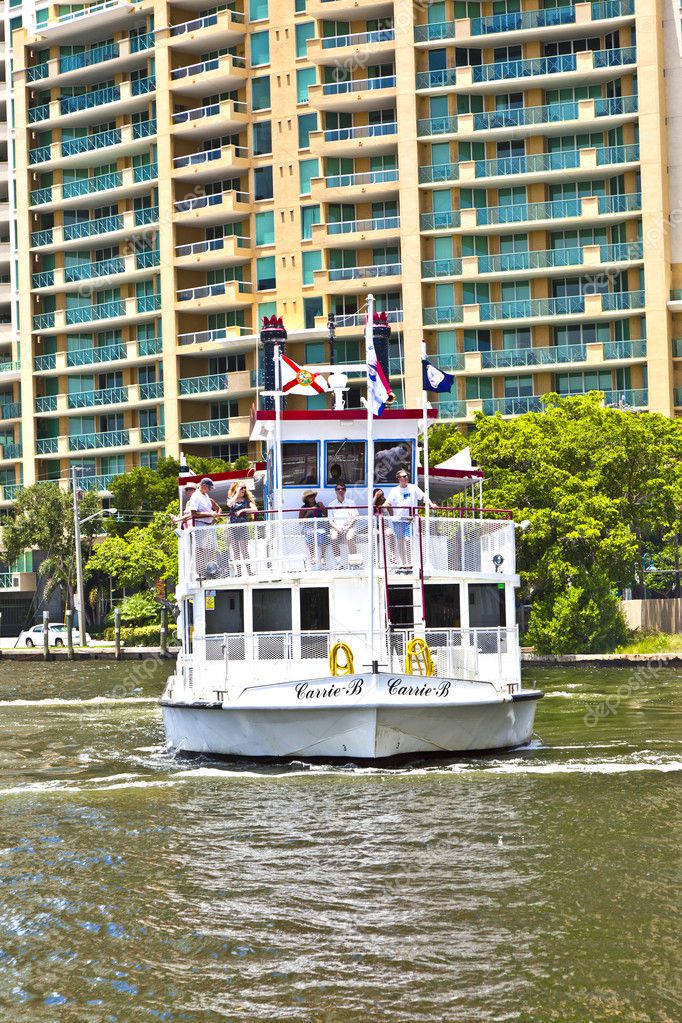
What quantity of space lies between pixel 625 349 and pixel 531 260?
24.3 ft

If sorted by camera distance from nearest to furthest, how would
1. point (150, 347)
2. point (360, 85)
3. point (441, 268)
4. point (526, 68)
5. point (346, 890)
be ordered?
point (346, 890) < point (526, 68) < point (441, 268) < point (360, 85) < point (150, 347)

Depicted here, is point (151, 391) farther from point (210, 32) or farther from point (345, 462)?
point (345, 462)

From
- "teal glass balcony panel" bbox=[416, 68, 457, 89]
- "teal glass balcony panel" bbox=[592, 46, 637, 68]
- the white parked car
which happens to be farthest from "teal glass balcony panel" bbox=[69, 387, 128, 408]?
"teal glass balcony panel" bbox=[592, 46, 637, 68]

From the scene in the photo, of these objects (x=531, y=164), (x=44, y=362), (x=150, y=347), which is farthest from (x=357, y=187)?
(x=44, y=362)

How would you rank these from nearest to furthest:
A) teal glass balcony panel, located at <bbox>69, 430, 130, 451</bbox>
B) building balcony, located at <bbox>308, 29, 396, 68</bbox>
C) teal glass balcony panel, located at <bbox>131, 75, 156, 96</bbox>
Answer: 1. building balcony, located at <bbox>308, 29, 396, 68</bbox>
2. teal glass balcony panel, located at <bbox>131, 75, 156, 96</bbox>
3. teal glass balcony panel, located at <bbox>69, 430, 130, 451</bbox>

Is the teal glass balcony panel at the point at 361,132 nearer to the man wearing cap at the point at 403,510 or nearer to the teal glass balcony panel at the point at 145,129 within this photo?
the teal glass balcony panel at the point at 145,129

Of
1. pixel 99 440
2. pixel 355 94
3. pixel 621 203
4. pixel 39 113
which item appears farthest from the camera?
pixel 39 113

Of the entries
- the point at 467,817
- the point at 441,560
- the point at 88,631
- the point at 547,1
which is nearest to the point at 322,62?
the point at 547,1

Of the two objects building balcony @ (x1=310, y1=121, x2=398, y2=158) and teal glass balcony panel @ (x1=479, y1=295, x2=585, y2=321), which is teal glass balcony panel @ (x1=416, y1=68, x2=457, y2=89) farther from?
teal glass balcony panel @ (x1=479, y1=295, x2=585, y2=321)

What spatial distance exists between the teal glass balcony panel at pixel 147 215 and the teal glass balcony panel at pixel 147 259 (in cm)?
186

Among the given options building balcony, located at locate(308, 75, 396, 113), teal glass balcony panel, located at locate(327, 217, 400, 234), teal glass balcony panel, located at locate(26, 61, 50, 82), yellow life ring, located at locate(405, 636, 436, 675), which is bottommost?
yellow life ring, located at locate(405, 636, 436, 675)

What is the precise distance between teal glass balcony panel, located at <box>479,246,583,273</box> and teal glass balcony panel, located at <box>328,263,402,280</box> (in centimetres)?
519

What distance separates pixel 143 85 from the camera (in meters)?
101

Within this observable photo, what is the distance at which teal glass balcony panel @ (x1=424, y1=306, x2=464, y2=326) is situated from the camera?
8875cm
